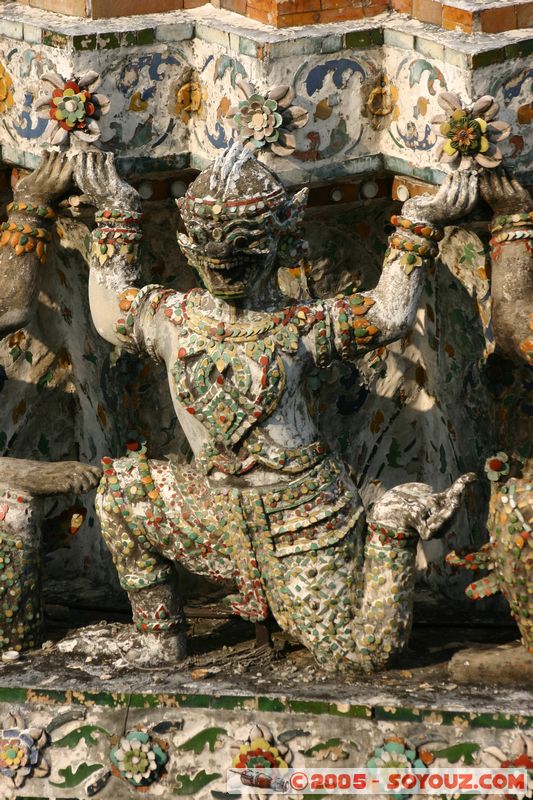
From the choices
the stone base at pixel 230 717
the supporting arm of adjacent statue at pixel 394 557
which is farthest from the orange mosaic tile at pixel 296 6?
the stone base at pixel 230 717

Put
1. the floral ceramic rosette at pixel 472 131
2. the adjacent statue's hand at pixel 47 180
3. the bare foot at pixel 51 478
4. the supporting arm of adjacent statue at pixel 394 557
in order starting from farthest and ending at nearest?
the bare foot at pixel 51 478 → the adjacent statue's hand at pixel 47 180 → the supporting arm of adjacent statue at pixel 394 557 → the floral ceramic rosette at pixel 472 131

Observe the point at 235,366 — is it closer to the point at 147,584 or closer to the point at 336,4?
the point at 147,584

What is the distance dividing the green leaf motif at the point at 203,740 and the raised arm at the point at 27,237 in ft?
4.81

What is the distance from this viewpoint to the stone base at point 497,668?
7121 mm

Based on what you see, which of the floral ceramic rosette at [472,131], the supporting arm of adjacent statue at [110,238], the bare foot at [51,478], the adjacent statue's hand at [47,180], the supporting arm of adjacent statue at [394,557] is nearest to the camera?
the floral ceramic rosette at [472,131]

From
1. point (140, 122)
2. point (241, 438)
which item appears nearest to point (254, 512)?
point (241, 438)

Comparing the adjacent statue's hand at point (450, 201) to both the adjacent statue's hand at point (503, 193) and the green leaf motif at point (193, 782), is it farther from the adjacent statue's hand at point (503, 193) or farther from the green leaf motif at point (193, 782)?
the green leaf motif at point (193, 782)

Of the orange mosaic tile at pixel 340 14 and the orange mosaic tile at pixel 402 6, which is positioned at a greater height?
the orange mosaic tile at pixel 402 6

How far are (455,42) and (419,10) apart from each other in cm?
30

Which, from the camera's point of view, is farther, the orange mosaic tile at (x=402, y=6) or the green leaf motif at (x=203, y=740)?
the orange mosaic tile at (x=402, y=6)

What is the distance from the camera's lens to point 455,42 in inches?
271

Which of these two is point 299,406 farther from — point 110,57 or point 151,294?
point 110,57

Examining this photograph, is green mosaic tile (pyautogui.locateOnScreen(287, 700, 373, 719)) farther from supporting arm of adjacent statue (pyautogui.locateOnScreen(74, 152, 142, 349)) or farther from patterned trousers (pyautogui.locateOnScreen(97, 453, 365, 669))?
supporting arm of adjacent statue (pyautogui.locateOnScreen(74, 152, 142, 349))

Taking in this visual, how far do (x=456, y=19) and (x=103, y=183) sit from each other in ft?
3.92
